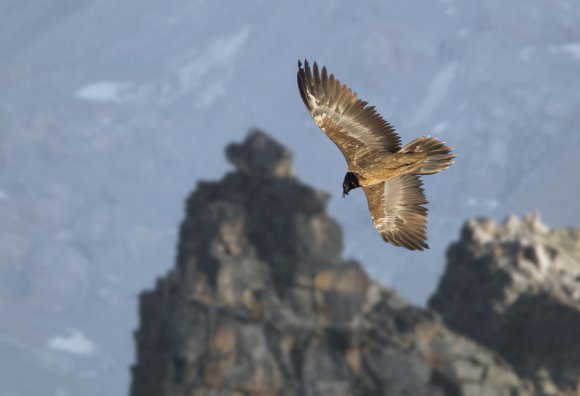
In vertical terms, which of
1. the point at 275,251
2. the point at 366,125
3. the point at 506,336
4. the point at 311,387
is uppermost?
the point at 275,251

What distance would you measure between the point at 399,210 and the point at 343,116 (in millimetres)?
4596

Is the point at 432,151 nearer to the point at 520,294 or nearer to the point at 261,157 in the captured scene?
the point at 261,157

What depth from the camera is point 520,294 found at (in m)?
88.8

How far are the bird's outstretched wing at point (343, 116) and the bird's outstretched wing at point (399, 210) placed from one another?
2.94 m

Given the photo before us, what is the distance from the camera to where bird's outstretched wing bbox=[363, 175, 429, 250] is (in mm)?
34906

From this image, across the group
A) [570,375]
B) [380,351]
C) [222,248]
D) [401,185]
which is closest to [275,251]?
[222,248]

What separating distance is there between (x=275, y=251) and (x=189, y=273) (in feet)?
24.5

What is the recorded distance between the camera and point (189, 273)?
80750mm

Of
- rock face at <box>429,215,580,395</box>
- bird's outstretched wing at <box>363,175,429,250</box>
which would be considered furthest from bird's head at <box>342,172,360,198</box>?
rock face at <box>429,215,580,395</box>

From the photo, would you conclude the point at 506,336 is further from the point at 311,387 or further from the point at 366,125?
the point at 366,125

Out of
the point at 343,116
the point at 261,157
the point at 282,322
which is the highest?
the point at 261,157

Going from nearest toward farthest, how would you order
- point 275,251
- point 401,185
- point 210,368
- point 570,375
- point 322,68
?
point 322,68 < point 401,185 < point 210,368 < point 570,375 < point 275,251

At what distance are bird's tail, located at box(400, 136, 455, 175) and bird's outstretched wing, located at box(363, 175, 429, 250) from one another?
3.90 metres

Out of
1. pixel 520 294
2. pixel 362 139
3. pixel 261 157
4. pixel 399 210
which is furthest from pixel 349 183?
pixel 520 294
